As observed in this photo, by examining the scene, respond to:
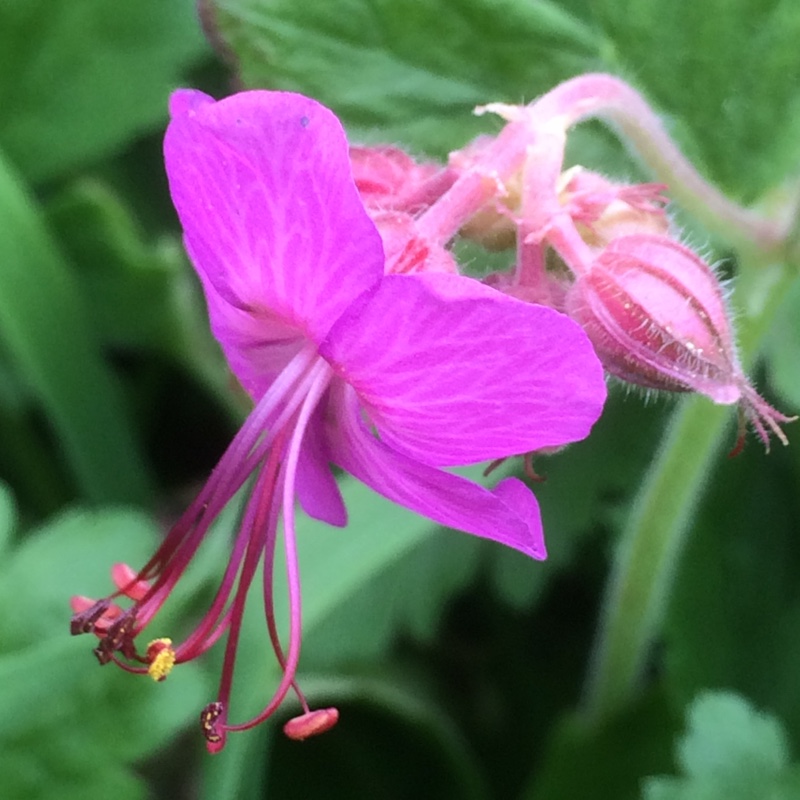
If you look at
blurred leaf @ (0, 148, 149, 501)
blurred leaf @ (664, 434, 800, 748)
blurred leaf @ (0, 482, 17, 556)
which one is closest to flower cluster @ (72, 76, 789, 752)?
blurred leaf @ (0, 482, 17, 556)

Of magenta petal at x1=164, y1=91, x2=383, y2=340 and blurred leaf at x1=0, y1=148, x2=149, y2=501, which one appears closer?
magenta petal at x1=164, y1=91, x2=383, y2=340

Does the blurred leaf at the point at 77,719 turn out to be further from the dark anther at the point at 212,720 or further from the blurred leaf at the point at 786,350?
the blurred leaf at the point at 786,350

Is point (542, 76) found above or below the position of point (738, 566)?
above

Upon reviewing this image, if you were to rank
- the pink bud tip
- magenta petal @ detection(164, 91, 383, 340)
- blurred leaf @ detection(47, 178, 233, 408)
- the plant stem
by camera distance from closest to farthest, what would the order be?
1. magenta petal @ detection(164, 91, 383, 340)
2. the pink bud tip
3. the plant stem
4. blurred leaf @ detection(47, 178, 233, 408)

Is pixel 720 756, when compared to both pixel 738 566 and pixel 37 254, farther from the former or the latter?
pixel 37 254

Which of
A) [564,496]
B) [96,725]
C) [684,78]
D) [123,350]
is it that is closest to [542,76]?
[684,78]

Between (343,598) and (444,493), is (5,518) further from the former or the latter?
(444,493)

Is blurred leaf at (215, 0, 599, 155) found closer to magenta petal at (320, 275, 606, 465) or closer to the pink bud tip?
magenta petal at (320, 275, 606, 465)
